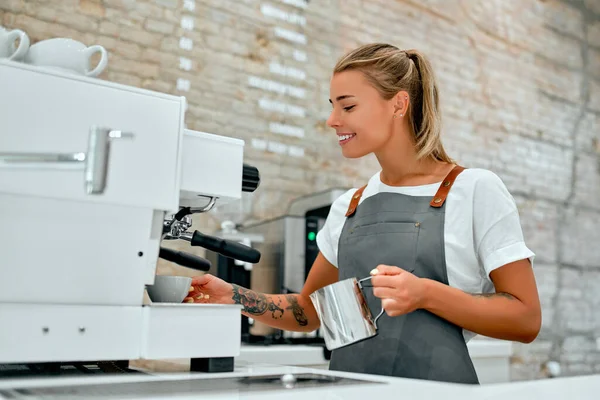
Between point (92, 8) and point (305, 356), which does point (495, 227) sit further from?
point (92, 8)

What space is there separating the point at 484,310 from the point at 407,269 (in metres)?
0.19

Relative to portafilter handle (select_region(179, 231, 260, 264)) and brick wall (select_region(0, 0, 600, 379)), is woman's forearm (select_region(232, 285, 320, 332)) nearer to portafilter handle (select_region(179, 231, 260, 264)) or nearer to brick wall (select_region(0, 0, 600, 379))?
portafilter handle (select_region(179, 231, 260, 264))

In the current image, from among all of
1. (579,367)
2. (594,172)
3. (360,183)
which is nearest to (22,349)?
(360,183)

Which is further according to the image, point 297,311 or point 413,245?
point 297,311

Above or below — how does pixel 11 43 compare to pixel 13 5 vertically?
below

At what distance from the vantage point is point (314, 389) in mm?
737

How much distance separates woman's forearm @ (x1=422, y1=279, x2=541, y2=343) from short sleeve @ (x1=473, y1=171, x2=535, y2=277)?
0.07m

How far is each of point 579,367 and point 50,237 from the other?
3937mm

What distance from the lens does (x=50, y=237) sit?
860 millimetres

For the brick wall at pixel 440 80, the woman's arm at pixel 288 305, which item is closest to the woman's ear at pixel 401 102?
the woman's arm at pixel 288 305

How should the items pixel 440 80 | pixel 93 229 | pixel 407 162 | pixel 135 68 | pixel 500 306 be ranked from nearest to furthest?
pixel 93 229, pixel 500 306, pixel 407 162, pixel 135 68, pixel 440 80

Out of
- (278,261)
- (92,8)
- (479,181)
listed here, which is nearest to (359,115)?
(479,181)

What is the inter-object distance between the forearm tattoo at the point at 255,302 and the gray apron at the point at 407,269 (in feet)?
0.55

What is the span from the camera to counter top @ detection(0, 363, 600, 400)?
681 millimetres
